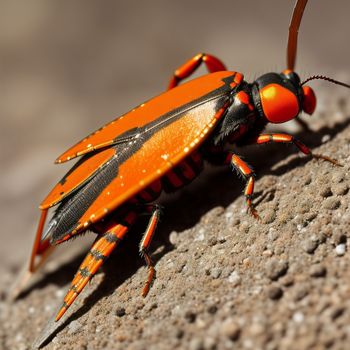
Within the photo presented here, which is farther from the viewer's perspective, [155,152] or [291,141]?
[291,141]

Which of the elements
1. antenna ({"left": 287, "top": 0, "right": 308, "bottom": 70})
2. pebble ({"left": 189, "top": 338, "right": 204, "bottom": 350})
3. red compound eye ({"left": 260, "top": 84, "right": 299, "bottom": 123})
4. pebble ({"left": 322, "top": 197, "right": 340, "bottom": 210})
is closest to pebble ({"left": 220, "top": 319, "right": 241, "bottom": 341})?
pebble ({"left": 189, "top": 338, "right": 204, "bottom": 350})

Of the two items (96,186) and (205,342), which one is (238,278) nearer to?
(205,342)

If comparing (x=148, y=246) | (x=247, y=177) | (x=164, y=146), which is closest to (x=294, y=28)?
(x=247, y=177)

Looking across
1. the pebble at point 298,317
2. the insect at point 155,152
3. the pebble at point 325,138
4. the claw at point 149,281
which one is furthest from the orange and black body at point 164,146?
the pebble at point 298,317

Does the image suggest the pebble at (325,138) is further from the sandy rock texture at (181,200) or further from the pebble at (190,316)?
the pebble at (190,316)

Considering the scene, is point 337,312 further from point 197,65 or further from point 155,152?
point 197,65

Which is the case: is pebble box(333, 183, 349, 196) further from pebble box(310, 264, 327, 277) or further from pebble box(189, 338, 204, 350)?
pebble box(189, 338, 204, 350)

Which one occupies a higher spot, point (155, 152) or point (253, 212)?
point (155, 152)
